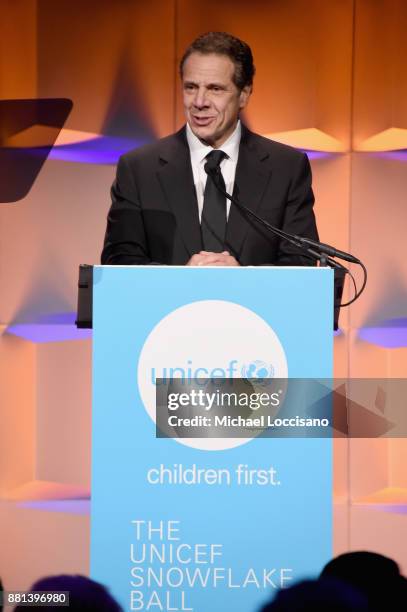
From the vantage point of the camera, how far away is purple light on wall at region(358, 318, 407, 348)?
14.2ft

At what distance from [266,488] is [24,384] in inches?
101

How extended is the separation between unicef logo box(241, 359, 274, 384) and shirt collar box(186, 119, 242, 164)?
989mm

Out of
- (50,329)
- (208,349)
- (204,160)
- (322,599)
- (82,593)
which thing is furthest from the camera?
(50,329)

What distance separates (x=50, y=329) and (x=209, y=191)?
6.10 ft

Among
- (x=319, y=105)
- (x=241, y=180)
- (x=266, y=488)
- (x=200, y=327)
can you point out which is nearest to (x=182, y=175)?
(x=241, y=180)

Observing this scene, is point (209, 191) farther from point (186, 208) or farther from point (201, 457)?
point (201, 457)

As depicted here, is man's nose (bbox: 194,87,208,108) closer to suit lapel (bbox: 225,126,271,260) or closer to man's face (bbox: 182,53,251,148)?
man's face (bbox: 182,53,251,148)

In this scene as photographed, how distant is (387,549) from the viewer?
12.5ft

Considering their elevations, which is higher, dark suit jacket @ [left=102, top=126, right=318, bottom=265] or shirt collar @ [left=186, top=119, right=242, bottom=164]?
shirt collar @ [left=186, top=119, right=242, bottom=164]

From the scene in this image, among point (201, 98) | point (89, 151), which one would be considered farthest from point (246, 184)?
point (89, 151)

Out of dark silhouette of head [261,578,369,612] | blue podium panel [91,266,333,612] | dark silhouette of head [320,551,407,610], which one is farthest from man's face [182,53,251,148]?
dark silhouette of head [261,578,369,612]

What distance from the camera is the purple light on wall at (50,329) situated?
4.29 meters

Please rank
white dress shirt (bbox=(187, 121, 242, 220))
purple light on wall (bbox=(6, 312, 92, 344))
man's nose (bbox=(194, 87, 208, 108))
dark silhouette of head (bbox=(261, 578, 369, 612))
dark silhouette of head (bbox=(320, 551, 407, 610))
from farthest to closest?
1. purple light on wall (bbox=(6, 312, 92, 344))
2. white dress shirt (bbox=(187, 121, 242, 220))
3. man's nose (bbox=(194, 87, 208, 108))
4. dark silhouette of head (bbox=(320, 551, 407, 610))
5. dark silhouette of head (bbox=(261, 578, 369, 612))

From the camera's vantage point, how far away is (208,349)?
1.90m
